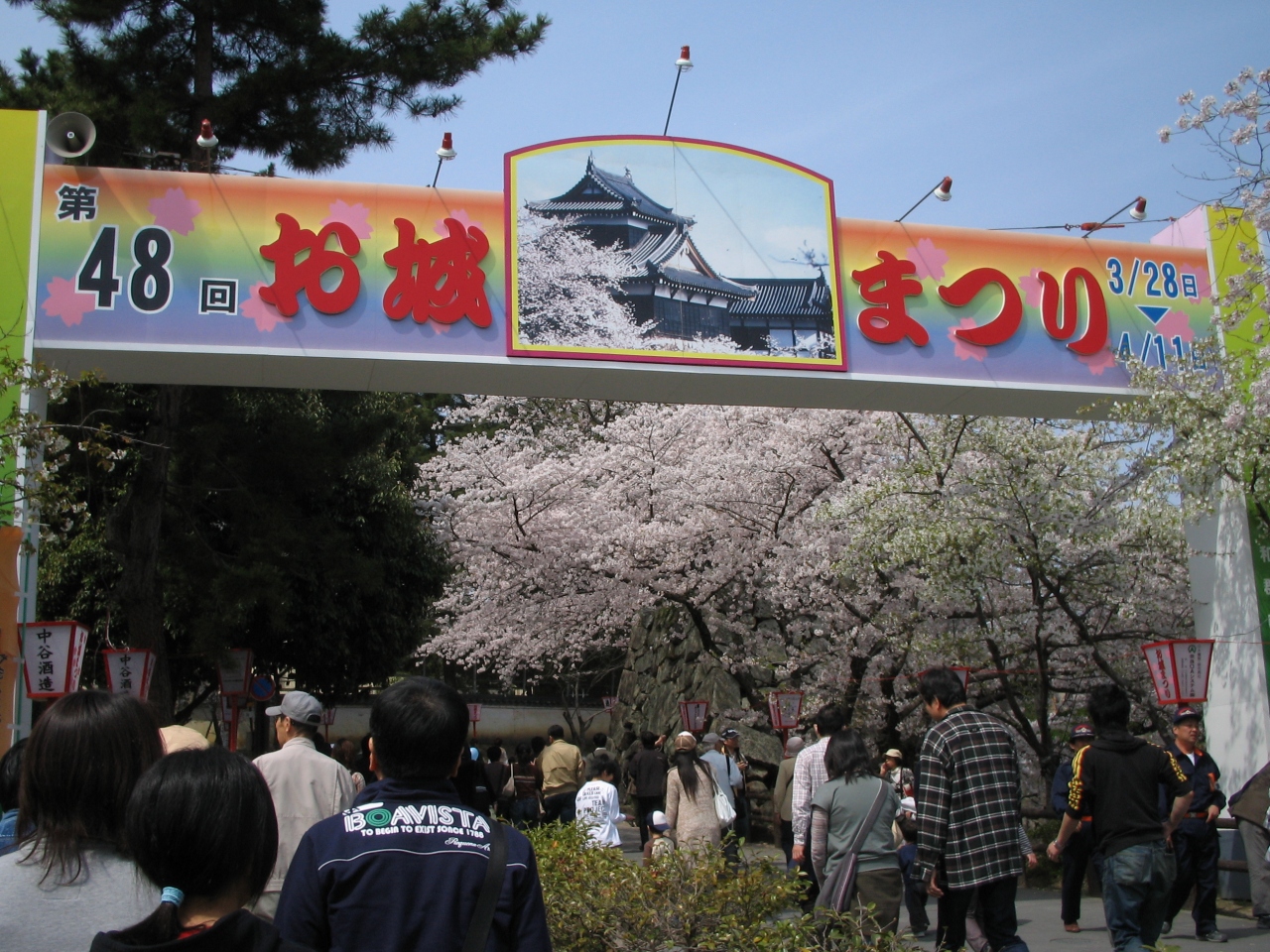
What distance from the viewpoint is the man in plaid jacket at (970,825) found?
15.6 feet

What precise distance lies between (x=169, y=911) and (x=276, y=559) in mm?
9921

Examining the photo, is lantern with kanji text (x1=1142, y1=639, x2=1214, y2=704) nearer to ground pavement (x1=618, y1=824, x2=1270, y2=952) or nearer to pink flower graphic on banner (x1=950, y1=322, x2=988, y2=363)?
ground pavement (x1=618, y1=824, x2=1270, y2=952)

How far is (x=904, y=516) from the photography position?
1097 centimetres

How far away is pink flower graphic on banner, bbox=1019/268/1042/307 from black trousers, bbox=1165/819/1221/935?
4527mm

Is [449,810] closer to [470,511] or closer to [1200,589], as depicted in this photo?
[1200,589]

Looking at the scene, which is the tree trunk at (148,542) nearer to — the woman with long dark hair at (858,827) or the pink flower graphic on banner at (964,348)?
the pink flower graphic on banner at (964,348)

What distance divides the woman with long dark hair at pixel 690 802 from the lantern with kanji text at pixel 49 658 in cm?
425

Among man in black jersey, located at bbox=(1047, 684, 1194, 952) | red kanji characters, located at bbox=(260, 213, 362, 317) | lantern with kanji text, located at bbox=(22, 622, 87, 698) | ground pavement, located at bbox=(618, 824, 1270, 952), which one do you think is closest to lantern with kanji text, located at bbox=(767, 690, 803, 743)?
ground pavement, located at bbox=(618, 824, 1270, 952)

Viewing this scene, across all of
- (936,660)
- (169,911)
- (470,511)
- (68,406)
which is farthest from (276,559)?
(169,911)

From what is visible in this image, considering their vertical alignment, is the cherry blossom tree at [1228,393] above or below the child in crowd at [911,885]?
above

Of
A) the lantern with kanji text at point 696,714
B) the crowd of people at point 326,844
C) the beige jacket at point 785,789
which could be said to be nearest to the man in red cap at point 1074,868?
the beige jacket at point 785,789

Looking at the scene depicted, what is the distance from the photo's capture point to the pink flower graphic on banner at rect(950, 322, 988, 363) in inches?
378

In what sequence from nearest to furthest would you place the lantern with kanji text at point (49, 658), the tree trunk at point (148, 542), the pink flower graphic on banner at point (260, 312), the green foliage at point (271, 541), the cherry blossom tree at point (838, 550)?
the lantern with kanji text at point (49, 658) → the pink flower graphic on banner at point (260, 312) → the cherry blossom tree at point (838, 550) → the tree trunk at point (148, 542) → the green foliage at point (271, 541)

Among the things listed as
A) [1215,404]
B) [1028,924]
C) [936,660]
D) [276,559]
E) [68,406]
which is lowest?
[1028,924]
